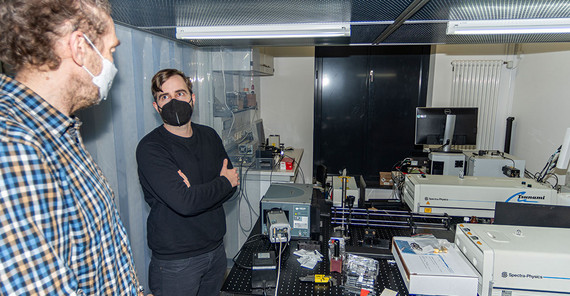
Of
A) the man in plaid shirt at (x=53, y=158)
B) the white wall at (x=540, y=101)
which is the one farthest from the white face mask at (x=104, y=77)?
the white wall at (x=540, y=101)

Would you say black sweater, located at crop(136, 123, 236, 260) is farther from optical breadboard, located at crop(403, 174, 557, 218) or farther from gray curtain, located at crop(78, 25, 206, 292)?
optical breadboard, located at crop(403, 174, 557, 218)

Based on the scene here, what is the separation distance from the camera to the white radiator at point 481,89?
173 inches

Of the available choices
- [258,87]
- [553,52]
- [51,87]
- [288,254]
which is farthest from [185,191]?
[553,52]

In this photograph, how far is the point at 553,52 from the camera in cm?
339

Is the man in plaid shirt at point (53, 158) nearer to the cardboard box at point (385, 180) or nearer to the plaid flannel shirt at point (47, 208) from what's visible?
the plaid flannel shirt at point (47, 208)

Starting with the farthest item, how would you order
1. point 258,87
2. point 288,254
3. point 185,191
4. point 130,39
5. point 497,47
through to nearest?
point 258,87
point 497,47
point 130,39
point 288,254
point 185,191

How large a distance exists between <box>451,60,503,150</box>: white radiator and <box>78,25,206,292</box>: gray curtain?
3.93 m

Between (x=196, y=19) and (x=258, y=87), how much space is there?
3265mm

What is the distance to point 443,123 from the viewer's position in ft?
9.98

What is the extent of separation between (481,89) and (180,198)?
14.6ft

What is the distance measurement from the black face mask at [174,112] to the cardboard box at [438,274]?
1207 mm

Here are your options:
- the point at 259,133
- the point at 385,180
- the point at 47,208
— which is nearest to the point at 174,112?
the point at 47,208

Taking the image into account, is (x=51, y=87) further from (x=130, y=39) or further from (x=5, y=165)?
(x=130, y=39)

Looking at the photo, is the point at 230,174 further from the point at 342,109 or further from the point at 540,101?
the point at 540,101
